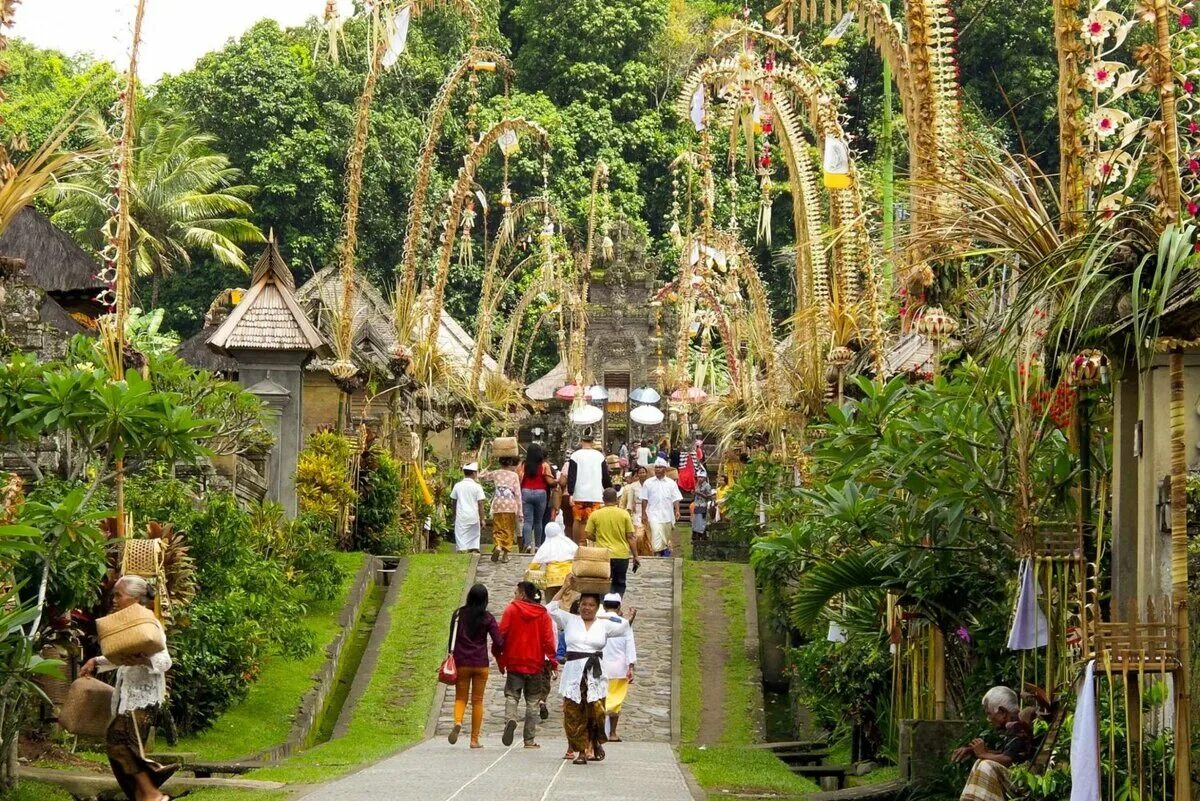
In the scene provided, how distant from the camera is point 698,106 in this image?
74.1 feet

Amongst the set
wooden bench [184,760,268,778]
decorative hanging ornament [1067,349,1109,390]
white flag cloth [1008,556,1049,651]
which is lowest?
wooden bench [184,760,268,778]

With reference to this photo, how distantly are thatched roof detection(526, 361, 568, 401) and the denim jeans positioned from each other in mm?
23751

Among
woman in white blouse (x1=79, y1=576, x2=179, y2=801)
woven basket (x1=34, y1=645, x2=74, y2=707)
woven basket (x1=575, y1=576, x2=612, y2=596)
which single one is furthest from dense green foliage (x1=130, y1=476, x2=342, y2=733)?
woman in white blouse (x1=79, y1=576, x2=179, y2=801)

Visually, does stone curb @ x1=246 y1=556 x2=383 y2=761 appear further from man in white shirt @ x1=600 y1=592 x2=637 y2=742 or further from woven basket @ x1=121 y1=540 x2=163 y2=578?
man in white shirt @ x1=600 y1=592 x2=637 y2=742

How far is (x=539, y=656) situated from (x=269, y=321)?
921 centimetres

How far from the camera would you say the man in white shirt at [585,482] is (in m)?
24.8

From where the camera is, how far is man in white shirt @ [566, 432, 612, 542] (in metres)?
24.8

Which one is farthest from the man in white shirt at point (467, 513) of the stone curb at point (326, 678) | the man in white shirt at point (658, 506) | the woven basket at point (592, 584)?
the woven basket at point (592, 584)

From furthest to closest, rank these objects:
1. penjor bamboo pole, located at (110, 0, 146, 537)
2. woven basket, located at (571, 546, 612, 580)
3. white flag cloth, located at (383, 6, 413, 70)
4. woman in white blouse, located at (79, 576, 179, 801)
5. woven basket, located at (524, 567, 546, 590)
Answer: white flag cloth, located at (383, 6, 413, 70) < woven basket, located at (524, 567, 546, 590) < woven basket, located at (571, 546, 612, 580) < penjor bamboo pole, located at (110, 0, 146, 537) < woman in white blouse, located at (79, 576, 179, 801)

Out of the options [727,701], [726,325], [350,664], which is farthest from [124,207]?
[726,325]

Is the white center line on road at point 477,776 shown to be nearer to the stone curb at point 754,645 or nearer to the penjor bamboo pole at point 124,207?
the stone curb at point 754,645

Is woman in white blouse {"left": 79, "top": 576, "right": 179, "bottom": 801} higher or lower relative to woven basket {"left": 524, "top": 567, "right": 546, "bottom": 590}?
lower

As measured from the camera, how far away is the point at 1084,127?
1202 centimetres

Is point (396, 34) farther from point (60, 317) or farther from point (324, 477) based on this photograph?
point (60, 317)
